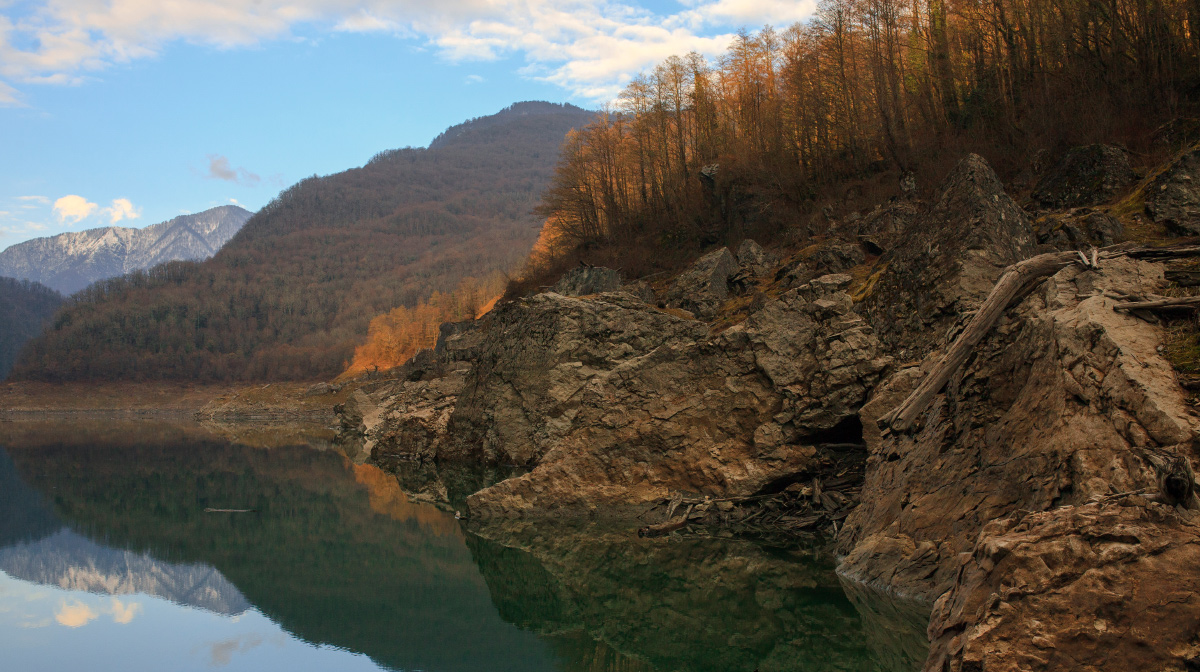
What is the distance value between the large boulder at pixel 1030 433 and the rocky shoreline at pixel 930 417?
0.03 meters

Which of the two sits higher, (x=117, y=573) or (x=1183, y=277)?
(x=1183, y=277)

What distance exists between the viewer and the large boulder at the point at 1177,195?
11.9m

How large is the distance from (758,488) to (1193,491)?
30.6 feet

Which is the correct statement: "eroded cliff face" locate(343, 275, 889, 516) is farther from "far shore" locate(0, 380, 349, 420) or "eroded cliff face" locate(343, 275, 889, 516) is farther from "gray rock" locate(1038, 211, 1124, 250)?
"far shore" locate(0, 380, 349, 420)

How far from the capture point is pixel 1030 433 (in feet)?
23.2

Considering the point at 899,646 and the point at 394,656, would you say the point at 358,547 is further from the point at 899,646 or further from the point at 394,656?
the point at 899,646

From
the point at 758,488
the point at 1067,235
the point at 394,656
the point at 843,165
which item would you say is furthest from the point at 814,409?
the point at 843,165

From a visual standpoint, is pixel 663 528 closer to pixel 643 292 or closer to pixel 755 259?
pixel 755 259

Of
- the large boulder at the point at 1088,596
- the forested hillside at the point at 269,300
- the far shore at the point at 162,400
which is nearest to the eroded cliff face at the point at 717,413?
the large boulder at the point at 1088,596

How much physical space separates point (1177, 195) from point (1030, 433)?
327 inches

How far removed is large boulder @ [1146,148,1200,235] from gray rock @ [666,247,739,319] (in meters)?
11.9

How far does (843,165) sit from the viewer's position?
2791cm

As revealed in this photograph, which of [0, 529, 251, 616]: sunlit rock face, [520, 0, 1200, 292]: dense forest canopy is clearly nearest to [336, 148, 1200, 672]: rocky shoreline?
[520, 0, 1200, 292]: dense forest canopy

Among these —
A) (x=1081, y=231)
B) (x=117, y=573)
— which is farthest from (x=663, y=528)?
(x=117, y=573)
